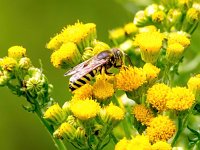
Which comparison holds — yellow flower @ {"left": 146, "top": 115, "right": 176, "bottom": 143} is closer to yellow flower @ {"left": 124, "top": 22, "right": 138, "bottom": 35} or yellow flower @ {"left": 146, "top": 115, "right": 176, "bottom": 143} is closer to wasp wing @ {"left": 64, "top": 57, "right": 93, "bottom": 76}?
wasp wing @ {"left": 64, "top": 57, "right": 93, "bottom": 76}

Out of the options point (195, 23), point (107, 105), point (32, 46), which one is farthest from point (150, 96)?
point (32, 46)

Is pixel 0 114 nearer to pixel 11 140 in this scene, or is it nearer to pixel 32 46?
pixel 11 140

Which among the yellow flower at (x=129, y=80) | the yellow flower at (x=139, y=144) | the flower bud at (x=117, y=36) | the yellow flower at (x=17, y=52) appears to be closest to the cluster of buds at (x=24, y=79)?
the yellow flower at (x=17, y=52)

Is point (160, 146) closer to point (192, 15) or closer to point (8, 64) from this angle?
point (8, 64)

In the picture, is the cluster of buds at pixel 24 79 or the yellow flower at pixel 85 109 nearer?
the yellow flower at pixel 85 109

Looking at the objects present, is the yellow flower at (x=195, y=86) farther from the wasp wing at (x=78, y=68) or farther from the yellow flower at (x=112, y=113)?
the wasp wing at (x=78, y=68)
